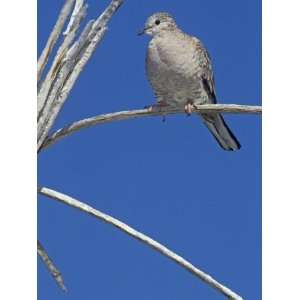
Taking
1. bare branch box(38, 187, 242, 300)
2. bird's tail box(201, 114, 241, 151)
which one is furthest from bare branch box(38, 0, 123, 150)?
bird's tail box(201, 114, 241, 151)

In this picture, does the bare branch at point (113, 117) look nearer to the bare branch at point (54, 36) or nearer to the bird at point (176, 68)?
the bare branch at point (54, 36)

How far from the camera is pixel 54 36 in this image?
146 cm

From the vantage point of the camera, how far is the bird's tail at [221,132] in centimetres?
277

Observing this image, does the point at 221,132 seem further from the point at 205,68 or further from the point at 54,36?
the point at 54,36

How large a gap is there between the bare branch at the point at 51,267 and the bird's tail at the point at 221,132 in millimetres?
1391

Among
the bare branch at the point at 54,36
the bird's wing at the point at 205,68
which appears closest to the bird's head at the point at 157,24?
the bird's wing at the point at 205,68

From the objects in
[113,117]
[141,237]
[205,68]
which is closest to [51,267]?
[141,237]

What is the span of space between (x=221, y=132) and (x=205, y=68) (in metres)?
0.27

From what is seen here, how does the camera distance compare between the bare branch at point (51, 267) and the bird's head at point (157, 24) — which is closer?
the bare branch at point (51, 267)

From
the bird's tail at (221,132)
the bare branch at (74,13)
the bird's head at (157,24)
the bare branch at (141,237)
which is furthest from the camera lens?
the bird's head at (157,24)

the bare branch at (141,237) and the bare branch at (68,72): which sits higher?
the bare branch at (68,72)

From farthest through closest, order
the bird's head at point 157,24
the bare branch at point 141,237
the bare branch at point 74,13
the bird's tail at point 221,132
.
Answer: the bird's head at point 157,24
the bird's tail at point 221,132
the bare branch at point 74,13
the bare branch at point 141,237
